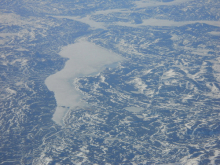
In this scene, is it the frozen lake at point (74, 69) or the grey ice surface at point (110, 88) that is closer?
the grey ice surface at point (110, 88)

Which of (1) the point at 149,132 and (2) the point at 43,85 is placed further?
(2) the point at 43,85

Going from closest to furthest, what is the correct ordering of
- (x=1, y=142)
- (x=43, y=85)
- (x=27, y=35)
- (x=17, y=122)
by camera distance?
(x=1, y=142) < (x=17, y=122) < (x=43, y=85) < (x=27, y=35)

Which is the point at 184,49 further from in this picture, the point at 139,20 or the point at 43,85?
the point at 43,85

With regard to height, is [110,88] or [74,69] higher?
[74,69]

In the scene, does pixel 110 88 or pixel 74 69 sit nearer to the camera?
pixel 110 88

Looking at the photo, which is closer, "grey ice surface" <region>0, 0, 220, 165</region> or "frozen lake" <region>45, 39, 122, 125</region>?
"grey ice surface" <region>0, 0, 220, 165</region>

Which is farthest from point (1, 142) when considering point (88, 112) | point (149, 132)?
point (149, 132)

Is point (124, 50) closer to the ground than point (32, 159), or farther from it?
farther from it

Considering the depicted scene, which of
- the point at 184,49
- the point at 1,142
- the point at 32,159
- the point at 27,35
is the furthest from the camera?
the point at 27,35
